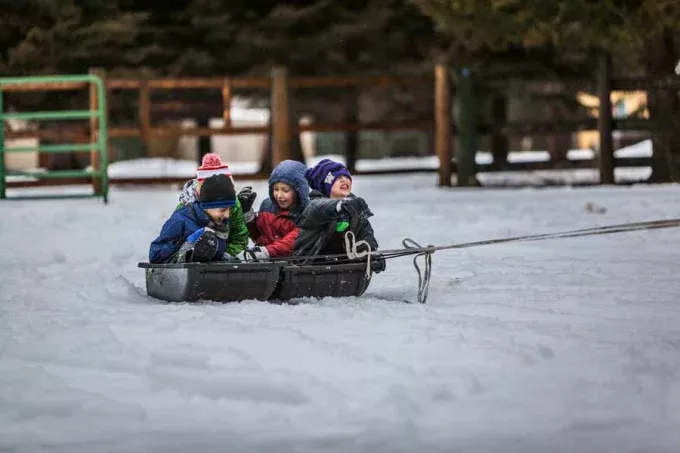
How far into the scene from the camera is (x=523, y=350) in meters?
5.41

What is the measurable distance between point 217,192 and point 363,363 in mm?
1923

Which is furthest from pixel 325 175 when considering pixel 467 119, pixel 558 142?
pixel 558 142

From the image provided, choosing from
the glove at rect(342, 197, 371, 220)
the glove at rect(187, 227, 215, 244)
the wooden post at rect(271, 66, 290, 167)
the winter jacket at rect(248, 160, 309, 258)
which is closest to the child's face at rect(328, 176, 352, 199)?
the winter jacket at rect(248, 160, 309, 258)

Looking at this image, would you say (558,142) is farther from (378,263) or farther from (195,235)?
(195,235)

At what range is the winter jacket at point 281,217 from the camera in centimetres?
718

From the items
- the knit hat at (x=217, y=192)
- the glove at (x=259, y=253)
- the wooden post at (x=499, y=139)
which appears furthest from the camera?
the wooden post at (x=499, y=139)

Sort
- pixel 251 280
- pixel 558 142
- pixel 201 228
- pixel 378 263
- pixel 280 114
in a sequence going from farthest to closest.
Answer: pixel 558 142
pixel 280 114
pixel 378 263
pixel 201 228
pixel 251 280

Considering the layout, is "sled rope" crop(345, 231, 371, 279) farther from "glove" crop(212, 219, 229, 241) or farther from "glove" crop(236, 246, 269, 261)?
"glove" crop(212, 219, 229, 241)

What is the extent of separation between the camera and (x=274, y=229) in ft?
24.5

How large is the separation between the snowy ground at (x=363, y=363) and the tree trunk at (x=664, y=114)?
842 centimetres

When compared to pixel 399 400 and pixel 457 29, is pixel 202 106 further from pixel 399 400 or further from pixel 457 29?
pixel 399 400

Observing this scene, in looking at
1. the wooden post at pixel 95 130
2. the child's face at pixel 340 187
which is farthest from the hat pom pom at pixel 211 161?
the wooden post at pixel 95 130

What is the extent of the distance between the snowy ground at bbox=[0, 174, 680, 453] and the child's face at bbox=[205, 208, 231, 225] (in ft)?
1.70

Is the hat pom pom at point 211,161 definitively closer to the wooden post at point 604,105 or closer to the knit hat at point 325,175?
the knit hat at point 325,175
